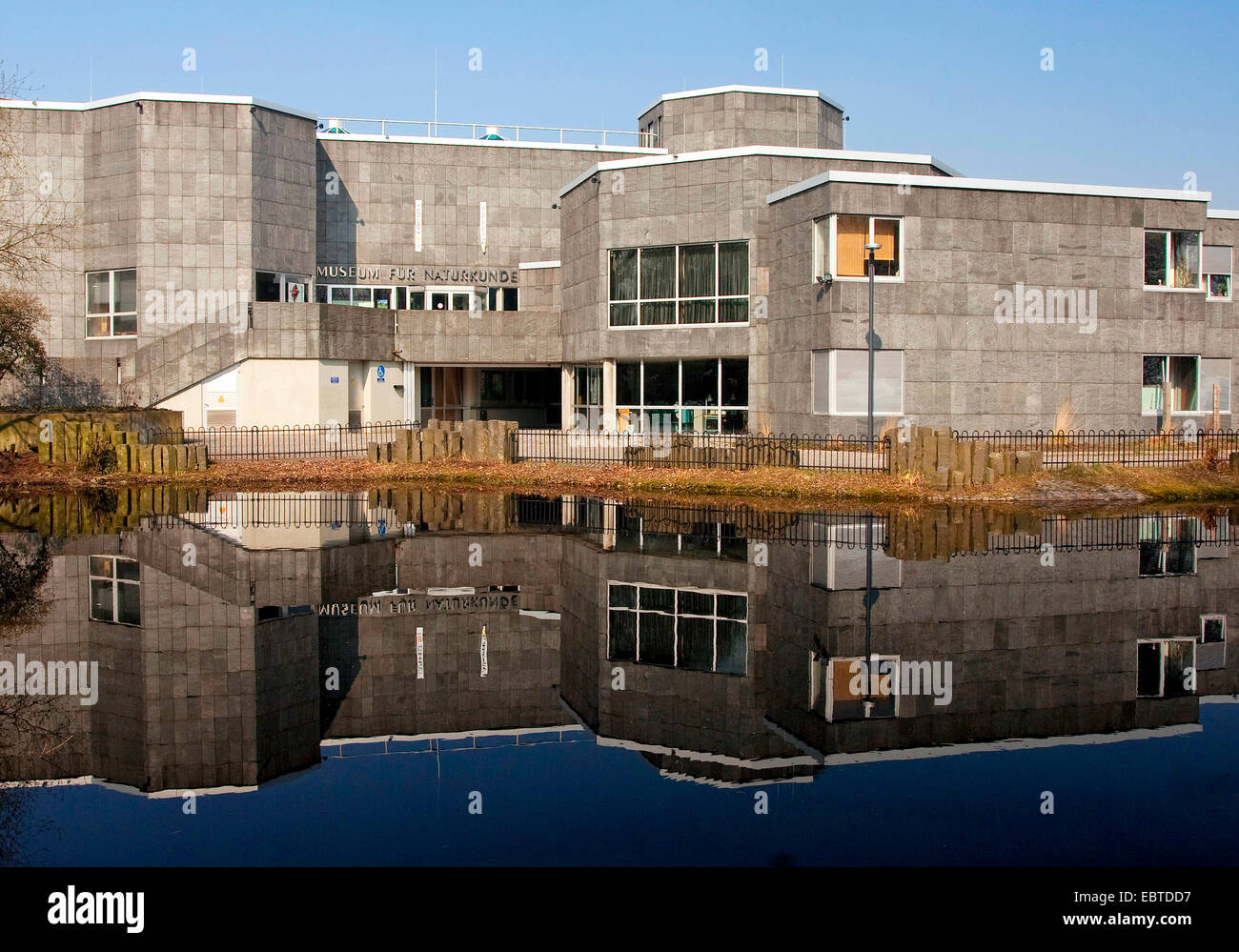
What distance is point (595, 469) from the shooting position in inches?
1222

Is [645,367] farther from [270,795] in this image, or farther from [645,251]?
[270,795]

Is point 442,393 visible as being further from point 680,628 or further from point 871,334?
point 680,628

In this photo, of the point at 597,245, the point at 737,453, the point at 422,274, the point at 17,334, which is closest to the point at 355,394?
the point at 422,274

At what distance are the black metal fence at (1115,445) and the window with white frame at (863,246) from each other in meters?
4.68

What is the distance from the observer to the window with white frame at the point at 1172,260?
33.0 m

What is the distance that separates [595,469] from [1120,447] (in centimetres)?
1308

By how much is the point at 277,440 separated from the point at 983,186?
21.8 metres

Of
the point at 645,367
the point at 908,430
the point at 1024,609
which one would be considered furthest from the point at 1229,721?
the point at 645,367

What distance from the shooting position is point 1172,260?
109 feet
